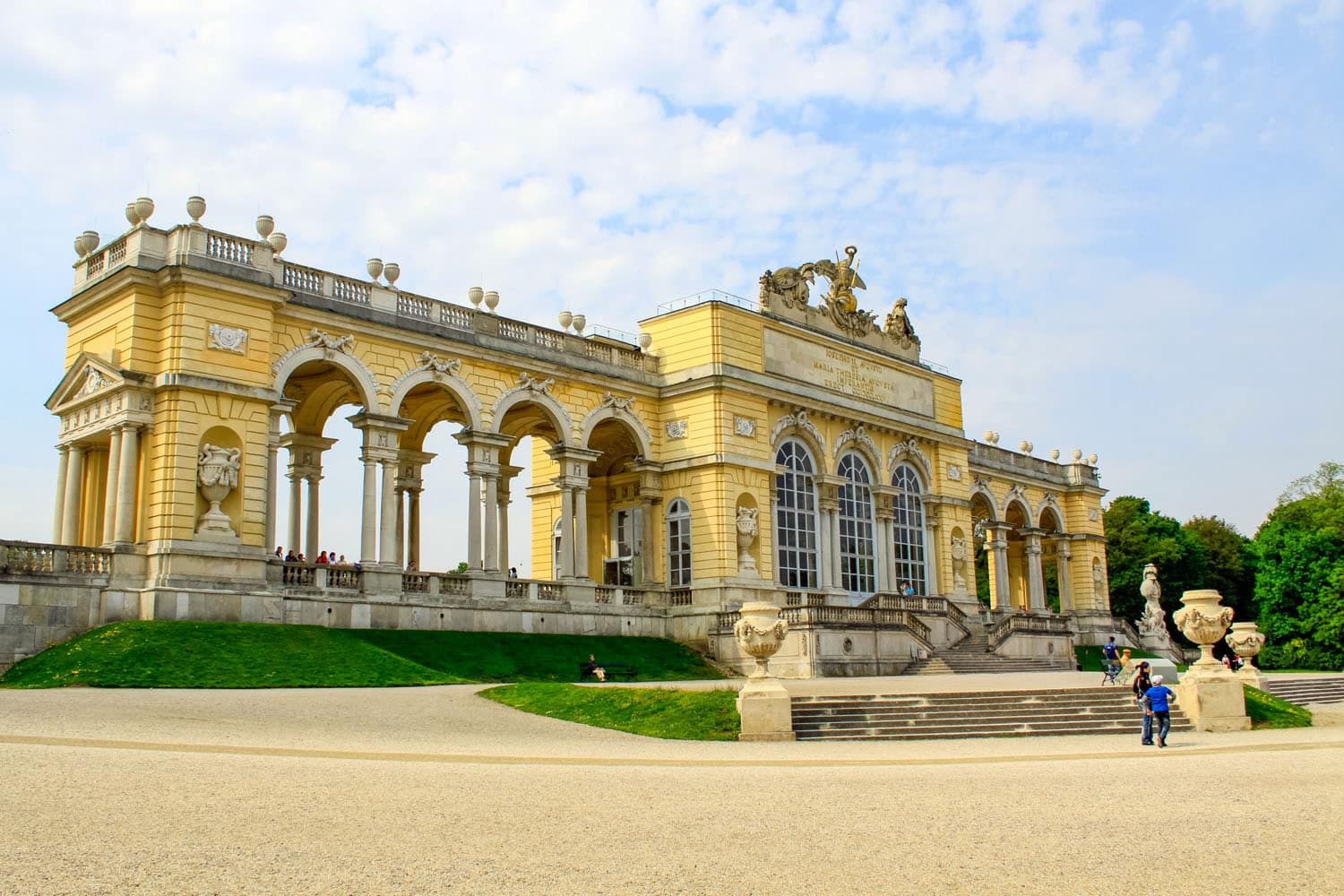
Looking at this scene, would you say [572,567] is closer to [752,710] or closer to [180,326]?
[180,326]

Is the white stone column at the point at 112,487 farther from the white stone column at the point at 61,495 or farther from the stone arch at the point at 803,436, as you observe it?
the stone arch at the point at 803,436

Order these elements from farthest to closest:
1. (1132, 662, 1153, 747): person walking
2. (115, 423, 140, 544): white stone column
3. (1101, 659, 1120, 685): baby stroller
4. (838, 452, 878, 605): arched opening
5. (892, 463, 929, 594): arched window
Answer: (892, 463, 929, 594): arched window < (838, 452, 878, 605): arched opening < (1101, 659, 1120, 685): baby stroller < (115, 423, 140, 544): white stone column < (1132, 662, 1153, 747): person walking

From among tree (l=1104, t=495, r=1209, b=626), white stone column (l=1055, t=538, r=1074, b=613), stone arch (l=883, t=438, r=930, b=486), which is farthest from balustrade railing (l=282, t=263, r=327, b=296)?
tree (l=1104, t=495, r=1209, b=626)

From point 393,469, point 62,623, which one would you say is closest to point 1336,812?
point 62,623

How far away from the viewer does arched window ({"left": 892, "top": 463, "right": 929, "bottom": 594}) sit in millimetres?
49062

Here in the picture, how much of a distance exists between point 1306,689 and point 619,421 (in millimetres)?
21884

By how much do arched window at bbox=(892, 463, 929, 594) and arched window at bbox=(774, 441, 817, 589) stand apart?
4.79 m

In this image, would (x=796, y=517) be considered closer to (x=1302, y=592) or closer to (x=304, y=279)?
(x=304, y=279)

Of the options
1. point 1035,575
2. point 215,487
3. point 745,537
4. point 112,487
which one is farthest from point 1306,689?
point 1035,575

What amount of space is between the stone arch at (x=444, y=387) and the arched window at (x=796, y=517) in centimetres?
1173

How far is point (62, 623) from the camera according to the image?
27.2m

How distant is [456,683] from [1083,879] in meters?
20.0

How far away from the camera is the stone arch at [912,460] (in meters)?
48.8

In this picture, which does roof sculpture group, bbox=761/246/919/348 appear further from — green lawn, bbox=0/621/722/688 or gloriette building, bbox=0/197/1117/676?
green lawn, bbox=0/621/722/688
